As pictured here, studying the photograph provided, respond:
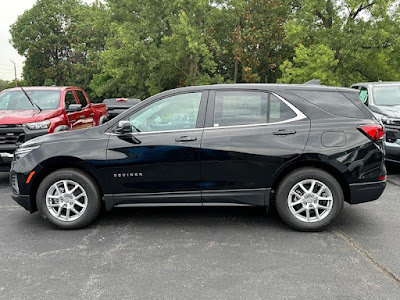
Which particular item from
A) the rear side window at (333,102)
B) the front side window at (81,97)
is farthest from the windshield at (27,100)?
the rear side window at (333,102)

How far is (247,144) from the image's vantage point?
4.29 meters

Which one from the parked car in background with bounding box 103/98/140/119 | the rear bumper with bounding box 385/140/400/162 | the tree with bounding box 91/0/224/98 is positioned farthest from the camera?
A: the tree with bounding box 91/0/224/98

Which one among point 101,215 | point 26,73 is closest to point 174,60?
point 101,215

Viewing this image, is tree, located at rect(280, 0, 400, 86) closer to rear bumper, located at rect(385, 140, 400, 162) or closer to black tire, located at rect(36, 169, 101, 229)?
rear bumper, located at rect(385, 140, 400, 162)

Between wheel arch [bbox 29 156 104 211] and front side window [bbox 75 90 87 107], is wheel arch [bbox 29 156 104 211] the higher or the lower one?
the lower one

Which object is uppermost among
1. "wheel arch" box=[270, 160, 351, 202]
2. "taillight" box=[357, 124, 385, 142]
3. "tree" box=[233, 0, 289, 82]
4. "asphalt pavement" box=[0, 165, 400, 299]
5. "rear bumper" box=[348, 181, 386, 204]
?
"tree" box=[233, 0, 289, 82]

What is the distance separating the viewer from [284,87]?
4512 mm

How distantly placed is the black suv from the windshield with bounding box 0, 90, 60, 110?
372 centimetres

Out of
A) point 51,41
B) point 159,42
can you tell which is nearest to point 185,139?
point 159,42

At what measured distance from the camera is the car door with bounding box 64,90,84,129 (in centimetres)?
813

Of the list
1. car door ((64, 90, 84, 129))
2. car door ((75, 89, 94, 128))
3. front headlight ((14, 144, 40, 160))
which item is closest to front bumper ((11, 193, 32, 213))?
front headlight ((14, 144, 40, 160))

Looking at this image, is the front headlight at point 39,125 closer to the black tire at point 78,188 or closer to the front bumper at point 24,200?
the front bumper at point 24,200

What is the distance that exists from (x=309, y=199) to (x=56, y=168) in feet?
9.79

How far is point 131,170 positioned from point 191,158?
0.71 metres
